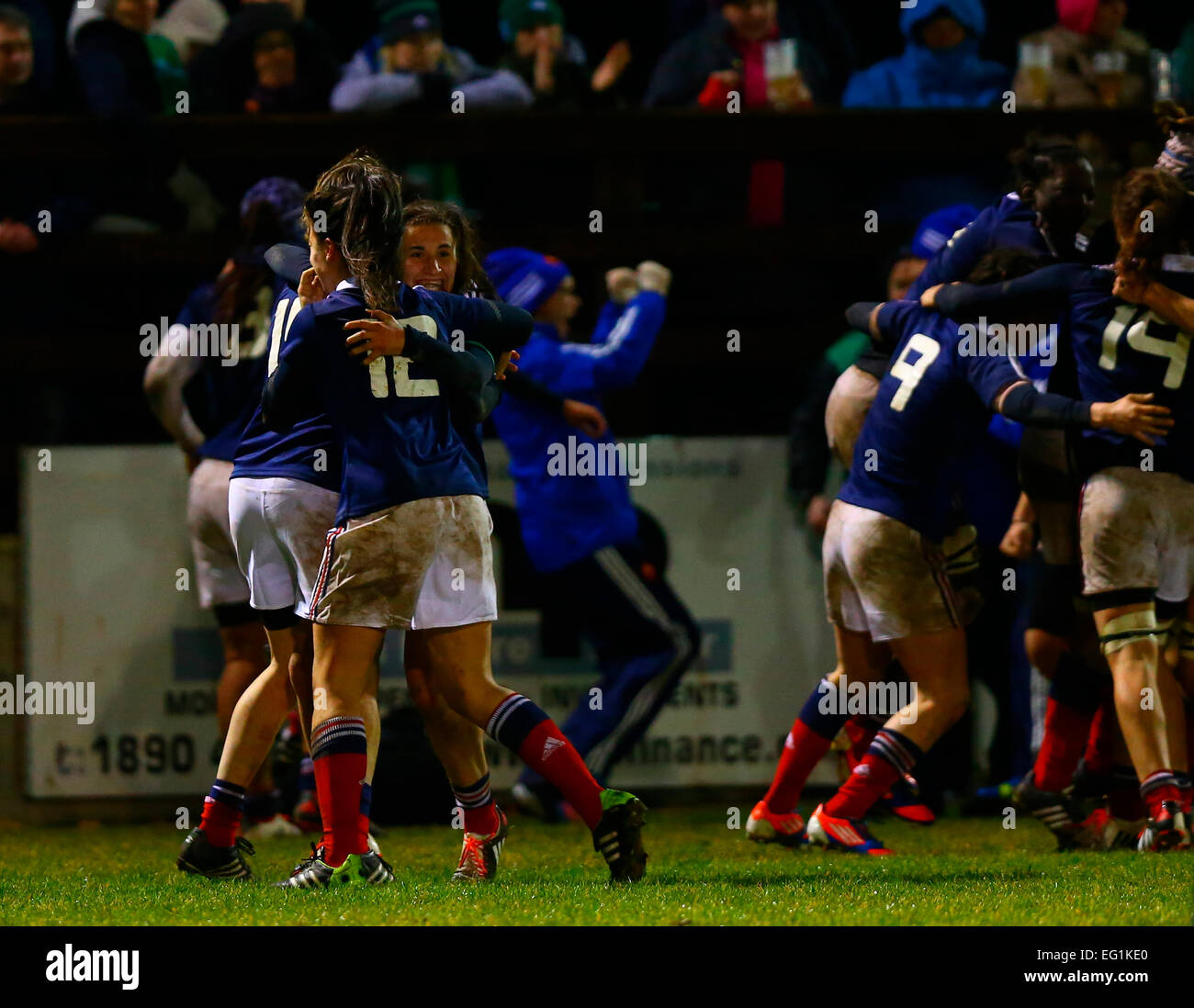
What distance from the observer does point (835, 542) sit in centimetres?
638

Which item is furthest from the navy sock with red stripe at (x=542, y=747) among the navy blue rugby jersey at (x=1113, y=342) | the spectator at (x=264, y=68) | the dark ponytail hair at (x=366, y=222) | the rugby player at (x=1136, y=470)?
the spectator at (x=264, y=68)

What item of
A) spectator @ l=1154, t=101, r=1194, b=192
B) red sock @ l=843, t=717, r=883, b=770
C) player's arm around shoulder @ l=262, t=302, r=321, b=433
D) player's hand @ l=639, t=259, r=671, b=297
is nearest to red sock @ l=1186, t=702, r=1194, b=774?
red sock @ l=843, t=717, r=883, b=770

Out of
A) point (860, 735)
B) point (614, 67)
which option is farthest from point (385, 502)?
point (614, 67)

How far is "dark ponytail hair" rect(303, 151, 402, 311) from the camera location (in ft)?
16.0

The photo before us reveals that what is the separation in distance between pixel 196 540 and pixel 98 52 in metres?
2.39

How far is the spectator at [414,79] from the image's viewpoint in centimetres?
872

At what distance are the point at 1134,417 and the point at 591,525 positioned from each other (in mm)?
2529

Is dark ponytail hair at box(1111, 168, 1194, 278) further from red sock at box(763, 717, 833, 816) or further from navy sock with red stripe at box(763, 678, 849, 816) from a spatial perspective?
red sock at box(763, 717, 833, 816)

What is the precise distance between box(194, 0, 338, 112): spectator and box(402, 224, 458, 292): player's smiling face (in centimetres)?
344

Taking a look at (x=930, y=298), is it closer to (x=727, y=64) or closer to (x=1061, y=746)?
(x=1061, y=746)

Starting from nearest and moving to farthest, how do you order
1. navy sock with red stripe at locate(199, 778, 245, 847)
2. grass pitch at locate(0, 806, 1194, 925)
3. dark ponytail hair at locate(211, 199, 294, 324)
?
grass pitch at locate(0, 806, 1194, 925)
navy sock with red stripe at locate(199, 778, 245, 847)
dark ponytail hair at locate(211, 199, 294, 324)
